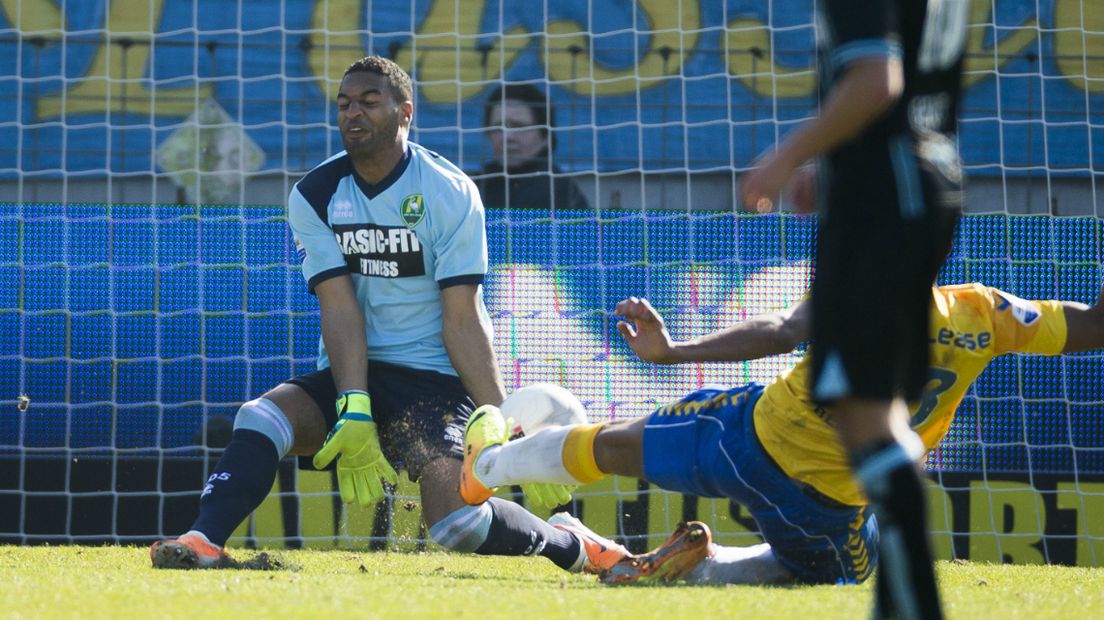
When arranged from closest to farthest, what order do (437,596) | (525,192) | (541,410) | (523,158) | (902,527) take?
1. (902,527)
2. (437,596)
3. (541,410)
4. (525,192)
5. (523,158)

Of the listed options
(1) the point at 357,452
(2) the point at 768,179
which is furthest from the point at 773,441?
(1) the point at 357,452

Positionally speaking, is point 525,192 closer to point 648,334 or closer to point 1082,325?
point 648,334

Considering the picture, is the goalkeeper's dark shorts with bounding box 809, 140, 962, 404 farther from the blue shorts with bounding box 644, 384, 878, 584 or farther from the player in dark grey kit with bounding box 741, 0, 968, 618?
the blue shorts with bounding box 644, 384, 878, 584

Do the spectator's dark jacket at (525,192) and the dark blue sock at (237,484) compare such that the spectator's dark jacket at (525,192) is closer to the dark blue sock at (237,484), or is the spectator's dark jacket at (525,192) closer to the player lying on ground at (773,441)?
the dark blue sock at (237,484)

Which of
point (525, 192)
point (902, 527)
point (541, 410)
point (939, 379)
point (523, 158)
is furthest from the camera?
point (523, 158)

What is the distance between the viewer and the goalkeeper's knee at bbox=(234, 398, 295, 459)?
13.7ft

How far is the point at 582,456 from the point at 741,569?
2.07ft

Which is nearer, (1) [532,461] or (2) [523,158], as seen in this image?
(1) [532,461]

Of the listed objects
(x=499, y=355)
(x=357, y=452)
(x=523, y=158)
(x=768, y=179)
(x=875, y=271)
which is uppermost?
(x=523, y=158)

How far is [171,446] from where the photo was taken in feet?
22.0

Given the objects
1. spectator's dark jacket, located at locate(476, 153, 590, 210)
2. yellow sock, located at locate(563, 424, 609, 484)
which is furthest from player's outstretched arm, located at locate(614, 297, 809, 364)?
spectator's dark jacket, located at locate(476, 153, 590, 210)

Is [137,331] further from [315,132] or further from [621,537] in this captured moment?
[315,132]

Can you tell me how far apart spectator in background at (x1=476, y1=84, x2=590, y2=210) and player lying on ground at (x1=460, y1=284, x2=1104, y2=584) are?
193 inches

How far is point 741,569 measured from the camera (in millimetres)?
3662
